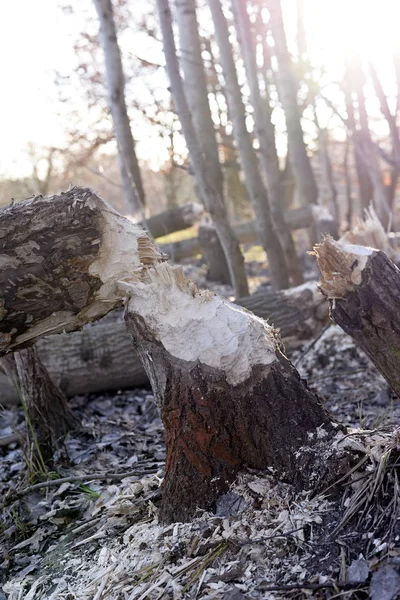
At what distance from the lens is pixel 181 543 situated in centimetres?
212

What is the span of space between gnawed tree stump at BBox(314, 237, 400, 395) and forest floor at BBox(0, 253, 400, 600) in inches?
15.0

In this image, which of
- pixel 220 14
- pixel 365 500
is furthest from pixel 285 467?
pixel 220 14

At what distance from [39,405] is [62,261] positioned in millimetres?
1302

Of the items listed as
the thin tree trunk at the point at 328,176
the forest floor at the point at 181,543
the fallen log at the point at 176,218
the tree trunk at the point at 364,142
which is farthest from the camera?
the thin tree trunk at the point at 328,176

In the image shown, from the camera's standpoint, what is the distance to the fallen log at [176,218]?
830cm

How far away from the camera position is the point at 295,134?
24.1 feet

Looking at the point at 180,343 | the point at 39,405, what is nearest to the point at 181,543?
the point at 180,343

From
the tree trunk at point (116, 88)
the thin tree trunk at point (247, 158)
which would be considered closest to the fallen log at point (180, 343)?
the thin tree trunk at point (247, 158)

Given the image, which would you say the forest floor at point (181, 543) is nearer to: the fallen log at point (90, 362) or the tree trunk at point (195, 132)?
the fallen log at point (90, 362)

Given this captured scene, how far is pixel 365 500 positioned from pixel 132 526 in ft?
2.92

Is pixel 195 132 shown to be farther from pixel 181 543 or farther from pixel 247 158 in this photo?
pixel 181 543

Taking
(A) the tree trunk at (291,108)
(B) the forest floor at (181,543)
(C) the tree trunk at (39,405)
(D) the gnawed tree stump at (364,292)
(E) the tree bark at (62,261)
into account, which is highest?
(A) the tree trunk at (291,108)

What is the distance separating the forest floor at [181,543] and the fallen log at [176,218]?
550cm

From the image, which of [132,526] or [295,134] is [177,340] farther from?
[295,134]
